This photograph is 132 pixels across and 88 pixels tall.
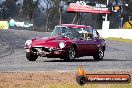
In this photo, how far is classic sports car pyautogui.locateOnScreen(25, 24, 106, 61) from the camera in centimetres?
1792

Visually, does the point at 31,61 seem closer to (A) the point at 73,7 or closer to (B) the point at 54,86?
(B) the point at 54,86

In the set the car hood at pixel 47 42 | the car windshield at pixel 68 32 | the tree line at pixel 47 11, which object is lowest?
the tree line at pixel 47 11

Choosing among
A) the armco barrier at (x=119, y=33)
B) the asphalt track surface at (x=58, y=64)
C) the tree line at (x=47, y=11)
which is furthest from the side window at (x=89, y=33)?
the tree line at (x=47, y=11)

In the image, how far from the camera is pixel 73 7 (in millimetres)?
92625

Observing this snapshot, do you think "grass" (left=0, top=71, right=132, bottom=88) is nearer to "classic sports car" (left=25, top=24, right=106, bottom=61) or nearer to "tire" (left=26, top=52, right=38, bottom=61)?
"classic sports car" (left=25, top=24, right=106, bottom=61)

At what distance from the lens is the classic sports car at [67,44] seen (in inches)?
706

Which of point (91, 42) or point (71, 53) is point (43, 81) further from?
point (91, 42)

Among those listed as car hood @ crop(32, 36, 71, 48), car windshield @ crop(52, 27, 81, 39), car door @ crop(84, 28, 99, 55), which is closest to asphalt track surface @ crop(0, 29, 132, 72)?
car door @ crop(84, 28, 99, 55)

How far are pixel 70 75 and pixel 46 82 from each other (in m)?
1.95

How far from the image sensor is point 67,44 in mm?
18125

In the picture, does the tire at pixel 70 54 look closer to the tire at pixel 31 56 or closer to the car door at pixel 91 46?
the car door at pixel 91 46

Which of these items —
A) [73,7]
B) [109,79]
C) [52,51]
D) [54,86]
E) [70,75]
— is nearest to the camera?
[109,79]

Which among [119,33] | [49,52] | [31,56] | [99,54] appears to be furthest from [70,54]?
[119,33]

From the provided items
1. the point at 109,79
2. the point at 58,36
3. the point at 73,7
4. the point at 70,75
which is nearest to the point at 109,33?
the point at 73,7
